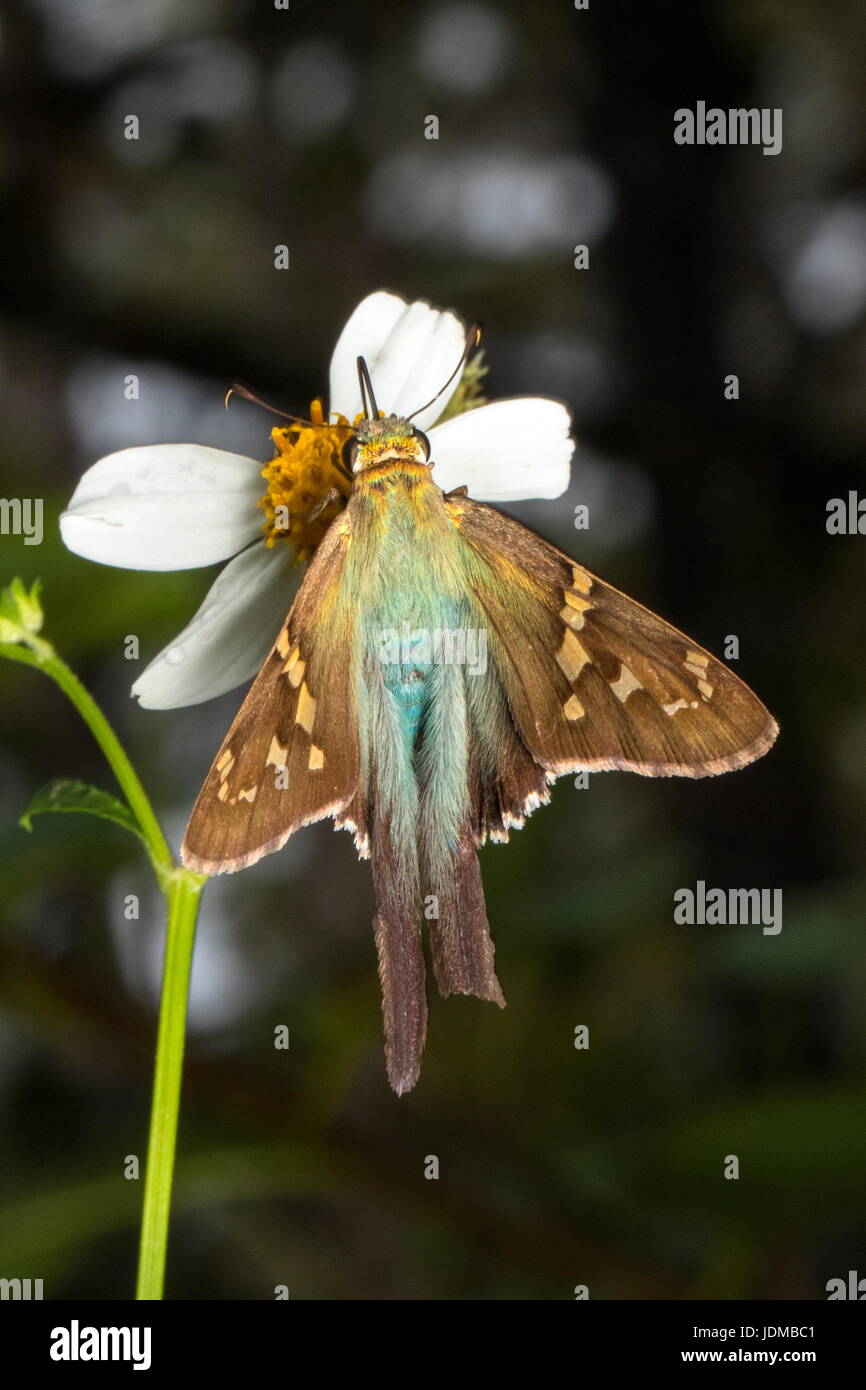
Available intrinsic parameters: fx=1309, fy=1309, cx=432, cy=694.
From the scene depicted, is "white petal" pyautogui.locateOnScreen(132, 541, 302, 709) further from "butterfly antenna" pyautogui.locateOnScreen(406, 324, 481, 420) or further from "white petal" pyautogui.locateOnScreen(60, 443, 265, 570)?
"butterfly antenna" pyautogui.locateOnScreen(406, 324, 481, 420)

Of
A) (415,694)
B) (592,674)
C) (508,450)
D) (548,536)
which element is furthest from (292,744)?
(548,536)

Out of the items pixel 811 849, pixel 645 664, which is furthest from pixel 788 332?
pixel 645 664

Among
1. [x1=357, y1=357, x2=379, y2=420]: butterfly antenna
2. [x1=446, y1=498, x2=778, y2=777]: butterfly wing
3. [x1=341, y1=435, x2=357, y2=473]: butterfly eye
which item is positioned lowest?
[x1=446, y1=498, x2=778, y2=777]: butterfly wing

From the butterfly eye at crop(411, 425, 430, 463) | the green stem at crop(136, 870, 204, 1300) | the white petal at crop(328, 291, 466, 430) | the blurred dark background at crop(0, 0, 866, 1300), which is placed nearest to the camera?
the green stem at crop(136, 870, 204, 1300)

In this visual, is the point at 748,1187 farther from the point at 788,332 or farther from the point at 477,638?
the point at 788,332

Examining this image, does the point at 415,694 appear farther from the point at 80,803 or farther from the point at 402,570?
Answer: the point at 80,803

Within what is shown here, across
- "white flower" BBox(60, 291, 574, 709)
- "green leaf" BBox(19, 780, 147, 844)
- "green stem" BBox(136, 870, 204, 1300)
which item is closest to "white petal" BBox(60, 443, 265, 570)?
"white flower" BBox(60, 291, 574, 709)
